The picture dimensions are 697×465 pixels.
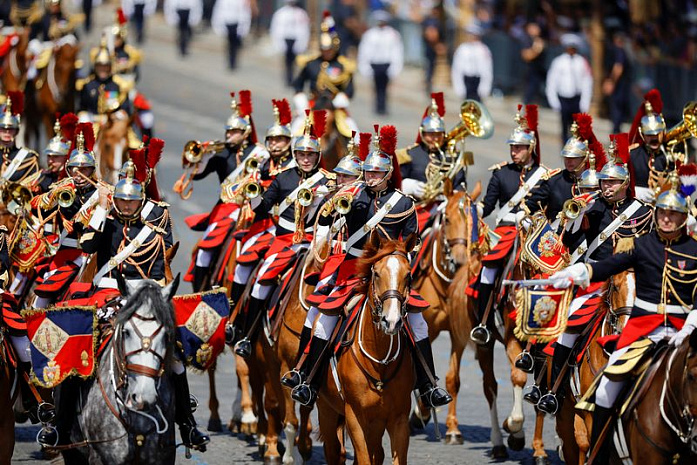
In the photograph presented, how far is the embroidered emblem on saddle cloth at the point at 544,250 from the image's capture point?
17000mm

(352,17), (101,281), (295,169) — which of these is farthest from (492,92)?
A: (101,281)

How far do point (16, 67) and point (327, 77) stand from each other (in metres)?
8.05

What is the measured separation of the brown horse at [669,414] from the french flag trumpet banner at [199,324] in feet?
12.8

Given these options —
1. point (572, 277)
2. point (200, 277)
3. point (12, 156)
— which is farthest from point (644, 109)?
point (12, 156)

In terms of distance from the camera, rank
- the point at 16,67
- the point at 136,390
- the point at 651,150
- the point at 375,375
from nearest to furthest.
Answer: the point at 136,390 → the point at 375,375 → the point at 651,150 → the point at 16,67

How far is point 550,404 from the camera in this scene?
1576cm

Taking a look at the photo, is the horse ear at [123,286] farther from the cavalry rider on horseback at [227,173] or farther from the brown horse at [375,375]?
the cavalry rider on horseback at [227,173]

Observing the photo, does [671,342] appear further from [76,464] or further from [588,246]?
[76,464]

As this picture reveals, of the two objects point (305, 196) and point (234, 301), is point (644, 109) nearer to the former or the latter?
point (305, 196)

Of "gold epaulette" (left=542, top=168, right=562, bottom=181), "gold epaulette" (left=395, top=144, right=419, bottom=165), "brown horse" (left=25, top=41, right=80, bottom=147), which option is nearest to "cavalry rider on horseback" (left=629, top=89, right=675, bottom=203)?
"gold epaulette" (left=542, top=168, right=562, bottom=181)

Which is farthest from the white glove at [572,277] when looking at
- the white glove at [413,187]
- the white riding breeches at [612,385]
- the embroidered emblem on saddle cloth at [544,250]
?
the white glove at [413,187]

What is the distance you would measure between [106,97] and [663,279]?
17.6m

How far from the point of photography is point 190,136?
126 feet

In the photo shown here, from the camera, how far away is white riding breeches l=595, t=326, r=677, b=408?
13461mm
